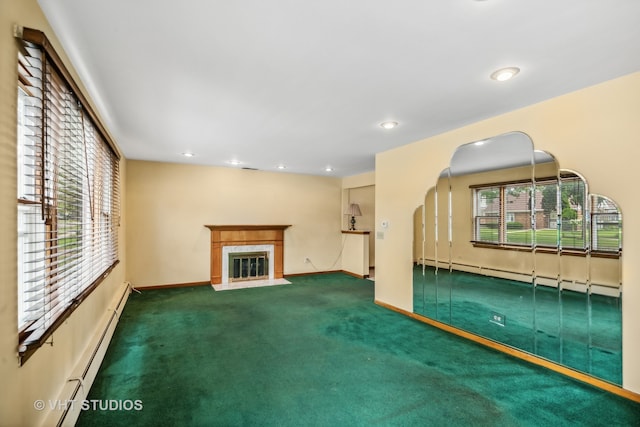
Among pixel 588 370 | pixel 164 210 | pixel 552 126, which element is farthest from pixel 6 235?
pixel 164 210

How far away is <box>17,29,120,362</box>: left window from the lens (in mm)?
1391

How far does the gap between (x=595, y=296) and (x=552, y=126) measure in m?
1.46

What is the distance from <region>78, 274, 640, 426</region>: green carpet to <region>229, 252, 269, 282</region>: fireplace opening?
2045mm

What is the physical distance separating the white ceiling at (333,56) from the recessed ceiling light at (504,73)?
0.08 meters

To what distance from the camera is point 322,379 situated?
2408 mm

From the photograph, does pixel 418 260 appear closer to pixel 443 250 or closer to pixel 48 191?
pixel 443 250

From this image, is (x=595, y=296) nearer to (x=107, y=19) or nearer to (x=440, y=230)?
(x=440, y=230)

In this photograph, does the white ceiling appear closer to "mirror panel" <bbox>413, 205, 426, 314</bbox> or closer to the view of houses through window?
Result: the view of houses through window

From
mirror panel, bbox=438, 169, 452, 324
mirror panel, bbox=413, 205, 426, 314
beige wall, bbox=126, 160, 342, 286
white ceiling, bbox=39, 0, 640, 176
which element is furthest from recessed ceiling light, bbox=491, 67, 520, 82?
beige wall, bbox=126, 160, 342, 286

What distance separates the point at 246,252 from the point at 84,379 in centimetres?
405

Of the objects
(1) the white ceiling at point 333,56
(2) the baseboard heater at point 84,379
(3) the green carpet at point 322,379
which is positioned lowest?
(3) the green carpet at point 322,379

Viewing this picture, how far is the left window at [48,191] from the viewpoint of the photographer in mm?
1391

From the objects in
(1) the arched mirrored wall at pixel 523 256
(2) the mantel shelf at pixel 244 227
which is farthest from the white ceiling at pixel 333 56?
(2) the mantel shelf at pixel 244 227

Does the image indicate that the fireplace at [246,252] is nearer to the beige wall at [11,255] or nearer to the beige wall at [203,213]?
the beige wall at [203,213]
